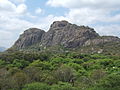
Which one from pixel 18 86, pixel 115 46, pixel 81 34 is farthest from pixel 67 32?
pixel 18 86

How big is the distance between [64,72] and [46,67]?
712 inches

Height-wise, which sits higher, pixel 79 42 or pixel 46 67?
pixel 79 42

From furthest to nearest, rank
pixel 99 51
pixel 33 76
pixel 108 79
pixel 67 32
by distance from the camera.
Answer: pixel 67 32
pixel 99 51
pixel 33 76
pixel 108 79

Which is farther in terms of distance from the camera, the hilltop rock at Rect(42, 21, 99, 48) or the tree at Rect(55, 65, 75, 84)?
the hilltop rock at Rect(42, 21, 99, 48)

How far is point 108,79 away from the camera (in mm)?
42188

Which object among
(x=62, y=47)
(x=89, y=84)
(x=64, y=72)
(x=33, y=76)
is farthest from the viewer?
(x=62, y=47)

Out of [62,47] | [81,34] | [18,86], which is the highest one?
[81,34]

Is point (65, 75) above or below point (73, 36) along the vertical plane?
below

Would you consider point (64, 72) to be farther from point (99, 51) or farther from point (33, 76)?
point (99, 51)

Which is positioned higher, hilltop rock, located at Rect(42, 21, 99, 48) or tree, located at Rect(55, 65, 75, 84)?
hilltop rock, located at Rect(42, 21, 99, 48)

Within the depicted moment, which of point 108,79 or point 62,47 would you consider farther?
point 62,47

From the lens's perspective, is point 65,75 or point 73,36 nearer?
point 65,75

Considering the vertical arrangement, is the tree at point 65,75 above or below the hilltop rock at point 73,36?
below

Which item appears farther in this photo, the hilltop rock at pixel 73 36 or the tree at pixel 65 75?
the hilltop rock at pixel 73 36
